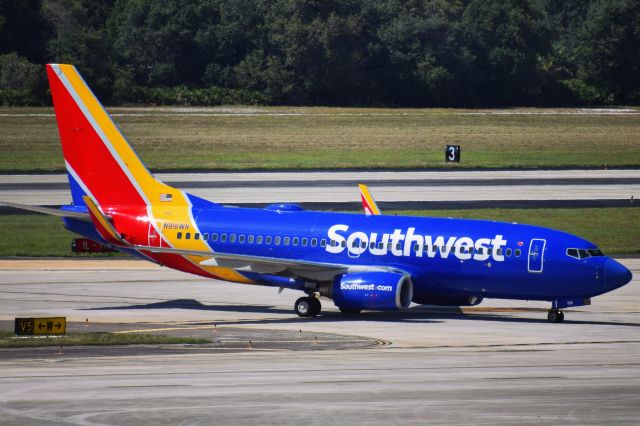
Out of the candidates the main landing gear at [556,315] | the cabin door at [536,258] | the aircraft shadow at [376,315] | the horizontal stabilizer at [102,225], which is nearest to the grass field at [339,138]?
the horizontal stabilizer at [102,225]

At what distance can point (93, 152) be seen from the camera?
164 feet

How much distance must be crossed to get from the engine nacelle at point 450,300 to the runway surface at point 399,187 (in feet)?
103

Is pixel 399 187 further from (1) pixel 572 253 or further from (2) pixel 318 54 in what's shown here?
(2) pixel 318 54

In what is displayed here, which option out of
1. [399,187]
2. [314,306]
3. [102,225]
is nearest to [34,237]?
[102,225]

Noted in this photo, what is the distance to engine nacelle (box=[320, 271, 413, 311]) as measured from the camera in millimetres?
44906

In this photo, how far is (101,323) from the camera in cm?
4450

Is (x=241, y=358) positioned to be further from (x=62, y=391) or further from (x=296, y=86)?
(x=296, y=86)

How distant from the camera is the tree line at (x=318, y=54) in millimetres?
174875

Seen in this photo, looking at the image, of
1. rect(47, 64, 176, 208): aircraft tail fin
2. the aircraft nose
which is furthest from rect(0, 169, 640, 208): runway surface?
the aircraft nose

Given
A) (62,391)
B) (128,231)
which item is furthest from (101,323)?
(62,391)

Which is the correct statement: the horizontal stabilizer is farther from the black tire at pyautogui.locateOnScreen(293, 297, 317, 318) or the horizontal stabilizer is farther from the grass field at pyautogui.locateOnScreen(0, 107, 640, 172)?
the grass field at pyautogui.locateOnScreen(0, 107, 640, 172)

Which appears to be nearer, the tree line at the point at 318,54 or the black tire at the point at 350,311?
the black tire at the point at 350,311

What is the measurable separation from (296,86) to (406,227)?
426ft

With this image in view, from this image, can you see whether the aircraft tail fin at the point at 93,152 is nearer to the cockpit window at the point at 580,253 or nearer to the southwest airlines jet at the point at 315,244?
the southwest airlines jet at the point at 315,244
